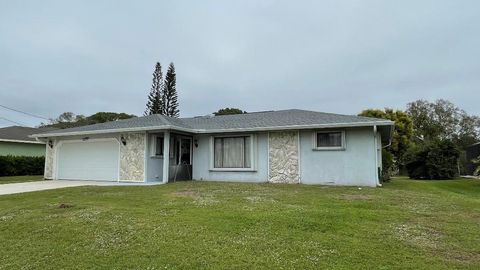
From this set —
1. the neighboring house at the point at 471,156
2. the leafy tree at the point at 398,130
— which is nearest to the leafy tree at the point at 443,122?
the neighboring house at the point at 471,156

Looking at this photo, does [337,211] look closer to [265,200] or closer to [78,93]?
[265,200]

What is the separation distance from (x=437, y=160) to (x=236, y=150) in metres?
15.5

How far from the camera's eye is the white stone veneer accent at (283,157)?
562 inches

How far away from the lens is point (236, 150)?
15.4 meters

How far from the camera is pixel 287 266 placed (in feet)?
13.8

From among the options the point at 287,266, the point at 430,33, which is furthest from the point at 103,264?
the point at 430,33

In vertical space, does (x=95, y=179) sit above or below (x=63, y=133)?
below

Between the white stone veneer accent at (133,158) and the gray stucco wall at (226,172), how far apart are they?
2.44 metres

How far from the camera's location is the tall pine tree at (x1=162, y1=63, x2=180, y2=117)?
134 ft

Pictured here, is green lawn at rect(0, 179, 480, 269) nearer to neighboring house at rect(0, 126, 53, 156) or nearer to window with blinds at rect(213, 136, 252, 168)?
window with blinds at rect(213, 136, 252, 168)

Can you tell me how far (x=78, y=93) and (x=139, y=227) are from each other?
31912 millimetres

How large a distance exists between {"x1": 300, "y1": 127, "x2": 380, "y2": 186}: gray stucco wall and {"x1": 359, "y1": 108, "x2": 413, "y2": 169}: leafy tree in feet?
69.7

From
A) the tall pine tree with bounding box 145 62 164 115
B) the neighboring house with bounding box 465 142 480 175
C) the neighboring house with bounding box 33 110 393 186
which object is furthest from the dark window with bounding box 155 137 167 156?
the neighboring house with bounding box 465 142 480 175

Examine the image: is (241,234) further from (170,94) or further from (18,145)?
(170,94)
